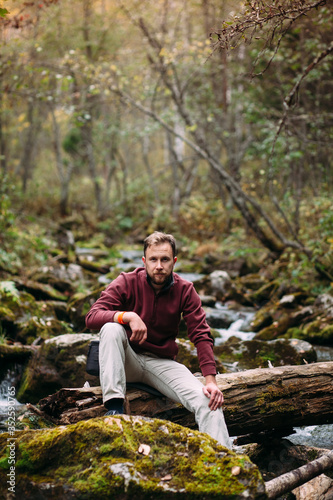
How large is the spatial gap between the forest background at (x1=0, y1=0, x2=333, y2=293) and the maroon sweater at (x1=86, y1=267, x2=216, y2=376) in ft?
6.97

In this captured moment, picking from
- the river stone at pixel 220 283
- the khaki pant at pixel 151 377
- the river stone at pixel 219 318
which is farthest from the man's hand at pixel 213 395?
the river stone at pixel 220 283

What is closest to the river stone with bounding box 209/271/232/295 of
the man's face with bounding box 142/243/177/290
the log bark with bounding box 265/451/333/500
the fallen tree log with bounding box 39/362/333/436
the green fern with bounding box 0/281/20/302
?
the green fern with bounding box 0/281/20/302

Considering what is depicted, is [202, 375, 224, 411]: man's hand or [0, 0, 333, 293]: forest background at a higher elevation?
[0, 0, 333, 293]: forest background

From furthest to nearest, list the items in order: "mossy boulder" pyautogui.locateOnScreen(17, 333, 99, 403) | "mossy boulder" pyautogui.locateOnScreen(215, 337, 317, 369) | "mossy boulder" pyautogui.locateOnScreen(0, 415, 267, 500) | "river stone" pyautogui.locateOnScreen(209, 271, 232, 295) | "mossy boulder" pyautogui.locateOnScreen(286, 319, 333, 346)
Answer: "river stone" pyautogui.locateOnScreen(209, 271, 232, 295), "mossy boulder" pyautogui.locateOnScreen(286, 319, 333, 346), "mossy boulder" pyautogui.locateOnScreen(215, 337, 317, 369), "mossy boulder" pyautogui.locateOnScreen(17, 333, 99, 403), "mossy boulder" pyautogui.locateOnScreen(0, 415, 267, 500)

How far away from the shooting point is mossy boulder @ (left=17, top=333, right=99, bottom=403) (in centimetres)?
511

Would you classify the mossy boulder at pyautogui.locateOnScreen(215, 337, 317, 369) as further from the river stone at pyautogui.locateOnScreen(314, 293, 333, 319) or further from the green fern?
the green fern

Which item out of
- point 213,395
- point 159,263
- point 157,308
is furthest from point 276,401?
point 159,263

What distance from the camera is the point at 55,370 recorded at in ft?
16.9

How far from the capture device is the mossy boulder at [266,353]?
18.6 feet

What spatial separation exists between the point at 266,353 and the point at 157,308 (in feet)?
9.31

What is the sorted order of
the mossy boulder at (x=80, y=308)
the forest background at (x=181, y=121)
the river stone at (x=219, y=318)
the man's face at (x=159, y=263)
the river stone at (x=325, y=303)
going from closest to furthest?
1. the man's face at (x=159, y=263)
2. the river stone at (x=325, y=303)
3. the mossy boulder at (x=80, y=308)
4. the river stone at (x=219, y=318)
5. the forest background at (x=181, y=121)

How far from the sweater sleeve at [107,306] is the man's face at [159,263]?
0.89 feet

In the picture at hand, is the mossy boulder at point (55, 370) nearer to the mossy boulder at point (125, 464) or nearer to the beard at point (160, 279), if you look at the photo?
the beard at point (160, 279)

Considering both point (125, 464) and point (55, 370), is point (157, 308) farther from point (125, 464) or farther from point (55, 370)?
point (55, 370)
